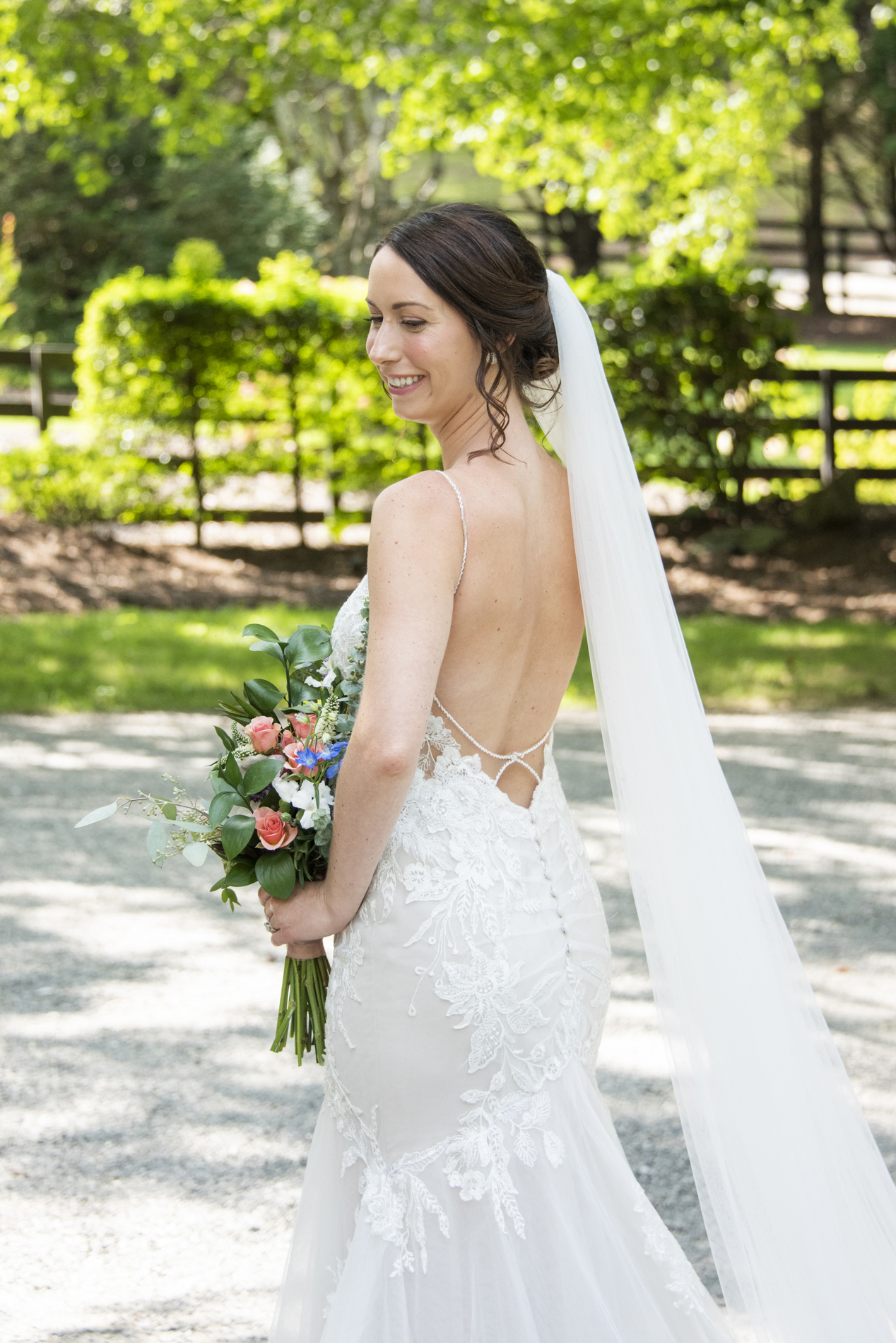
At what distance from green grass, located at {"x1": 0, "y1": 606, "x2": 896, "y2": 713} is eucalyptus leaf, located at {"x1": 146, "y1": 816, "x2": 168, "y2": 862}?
19.9ft

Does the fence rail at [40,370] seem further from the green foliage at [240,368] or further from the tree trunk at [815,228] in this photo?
the tree trunk at [815,228]

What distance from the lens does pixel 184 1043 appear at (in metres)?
4.25

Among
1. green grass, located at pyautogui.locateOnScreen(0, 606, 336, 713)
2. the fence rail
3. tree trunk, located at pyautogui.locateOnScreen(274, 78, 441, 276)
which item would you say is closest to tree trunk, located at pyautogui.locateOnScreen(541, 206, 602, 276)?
tree trunk, located at pyautogui.locateOnScreen(274, 78, 441, 276)

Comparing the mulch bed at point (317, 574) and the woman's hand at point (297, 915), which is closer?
the woman's hand at point (297, 915)

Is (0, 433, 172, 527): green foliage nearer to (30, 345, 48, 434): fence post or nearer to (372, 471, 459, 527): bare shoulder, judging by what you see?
(30, 345, 48, 434): fence post

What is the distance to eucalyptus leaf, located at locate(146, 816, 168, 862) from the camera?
7.50ft

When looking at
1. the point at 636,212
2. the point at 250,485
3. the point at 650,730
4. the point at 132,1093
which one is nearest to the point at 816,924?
the point at 132,1093

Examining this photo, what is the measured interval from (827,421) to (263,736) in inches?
539

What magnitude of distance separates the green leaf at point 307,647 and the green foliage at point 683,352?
35.5 ft

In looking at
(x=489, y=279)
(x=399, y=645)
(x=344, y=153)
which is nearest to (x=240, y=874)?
(x=399, y=645)

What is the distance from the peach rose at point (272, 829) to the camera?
223 cm

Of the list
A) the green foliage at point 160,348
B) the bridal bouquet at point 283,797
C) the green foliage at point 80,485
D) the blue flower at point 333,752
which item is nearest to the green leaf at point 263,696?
the bridal bouquet at point 283,797

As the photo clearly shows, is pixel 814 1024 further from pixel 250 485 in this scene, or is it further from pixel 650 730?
pixel 250 485

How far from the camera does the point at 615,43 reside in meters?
11.8
